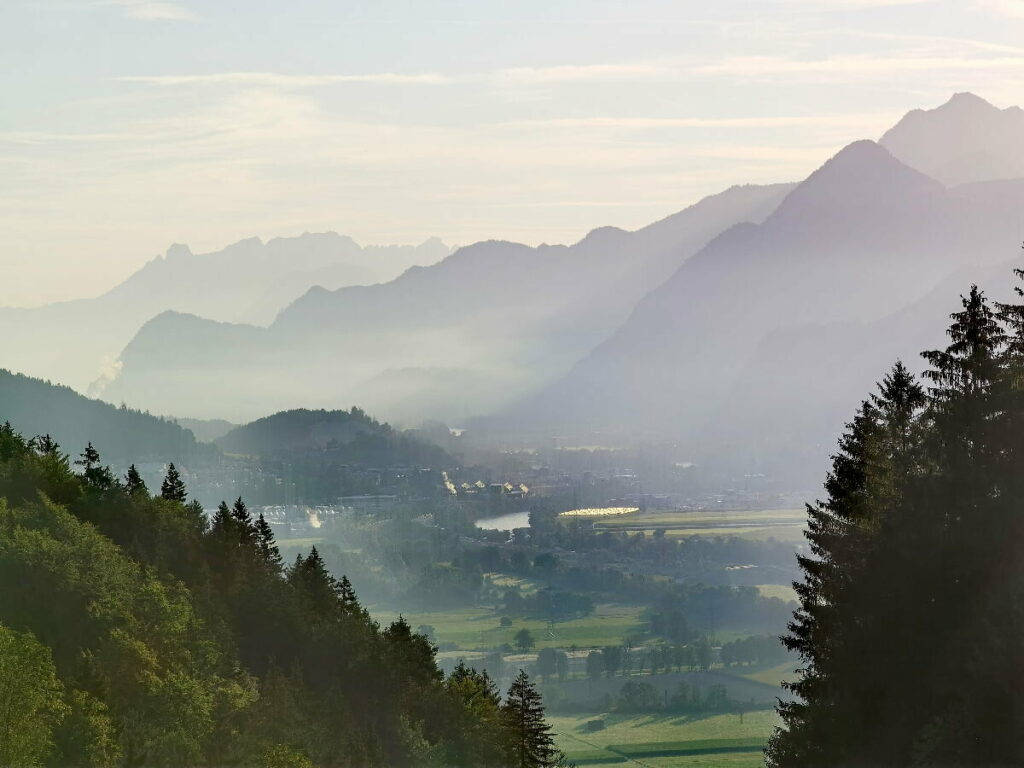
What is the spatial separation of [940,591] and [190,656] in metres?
33.7

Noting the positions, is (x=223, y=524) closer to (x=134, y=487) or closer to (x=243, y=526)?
(x=243, y=526)

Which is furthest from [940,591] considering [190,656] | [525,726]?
[525,726]

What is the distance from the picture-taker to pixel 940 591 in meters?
40.6

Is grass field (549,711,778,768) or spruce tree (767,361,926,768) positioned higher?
spruce tree (767,361,926,768)

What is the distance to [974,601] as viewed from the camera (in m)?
39.3

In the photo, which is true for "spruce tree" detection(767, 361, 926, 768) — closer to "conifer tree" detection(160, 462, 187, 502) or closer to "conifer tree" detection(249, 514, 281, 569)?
"conifer tree" detection(249, 514, 281, 569)

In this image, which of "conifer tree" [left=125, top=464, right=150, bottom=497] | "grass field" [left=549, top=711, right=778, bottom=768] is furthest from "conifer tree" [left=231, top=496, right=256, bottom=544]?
"grass field" [left=549, top=711, right=778, bottom=768]

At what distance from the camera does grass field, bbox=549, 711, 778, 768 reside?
145 m

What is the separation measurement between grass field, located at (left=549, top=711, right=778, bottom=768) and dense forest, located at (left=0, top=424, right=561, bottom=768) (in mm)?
45753

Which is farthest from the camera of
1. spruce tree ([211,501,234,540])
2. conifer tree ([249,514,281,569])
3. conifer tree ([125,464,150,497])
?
conifer tree ([249,514,281,569])

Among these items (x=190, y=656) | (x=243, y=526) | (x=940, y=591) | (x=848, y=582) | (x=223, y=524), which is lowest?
(x=940, y=591)

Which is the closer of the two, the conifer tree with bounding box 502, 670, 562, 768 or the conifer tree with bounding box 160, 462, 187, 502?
the conifer tree with bounding box 502, 670, 562, 768

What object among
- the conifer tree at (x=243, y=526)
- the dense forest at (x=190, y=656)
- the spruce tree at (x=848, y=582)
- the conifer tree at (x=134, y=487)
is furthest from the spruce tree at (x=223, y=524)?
the spruce tree at (x=848, y=582)

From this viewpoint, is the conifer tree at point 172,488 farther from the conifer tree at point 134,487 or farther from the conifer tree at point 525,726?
the conifer tree at point 525,726
